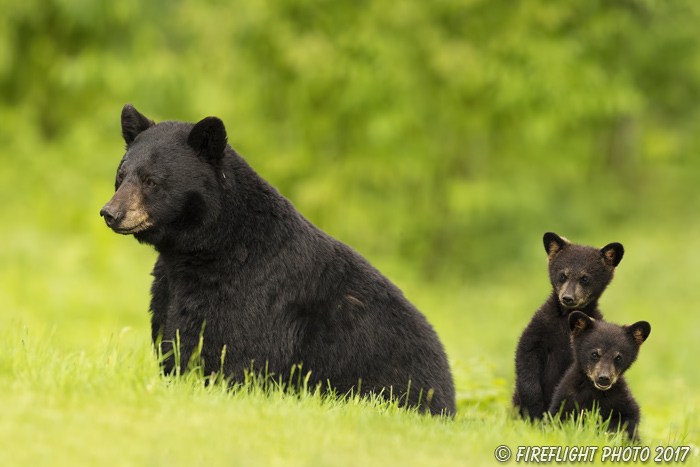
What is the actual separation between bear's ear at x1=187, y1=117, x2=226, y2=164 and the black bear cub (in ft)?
7.79

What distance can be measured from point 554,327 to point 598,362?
0.61m

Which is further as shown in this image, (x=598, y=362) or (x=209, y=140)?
(x=209, y=140)

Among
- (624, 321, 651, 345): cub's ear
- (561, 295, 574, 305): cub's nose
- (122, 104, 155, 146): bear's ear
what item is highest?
(122, 104, 155, 146): bear's ear

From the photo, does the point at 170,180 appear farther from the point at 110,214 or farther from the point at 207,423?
the point at 207,423

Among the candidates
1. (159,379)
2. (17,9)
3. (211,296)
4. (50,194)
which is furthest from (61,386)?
(17,9)

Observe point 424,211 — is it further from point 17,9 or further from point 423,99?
point 17,9

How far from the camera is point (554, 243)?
565cm

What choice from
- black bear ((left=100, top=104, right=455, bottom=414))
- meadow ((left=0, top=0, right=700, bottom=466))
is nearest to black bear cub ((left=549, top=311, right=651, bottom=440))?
black bear ((left=100, top=104, right=455, bottom=414))
